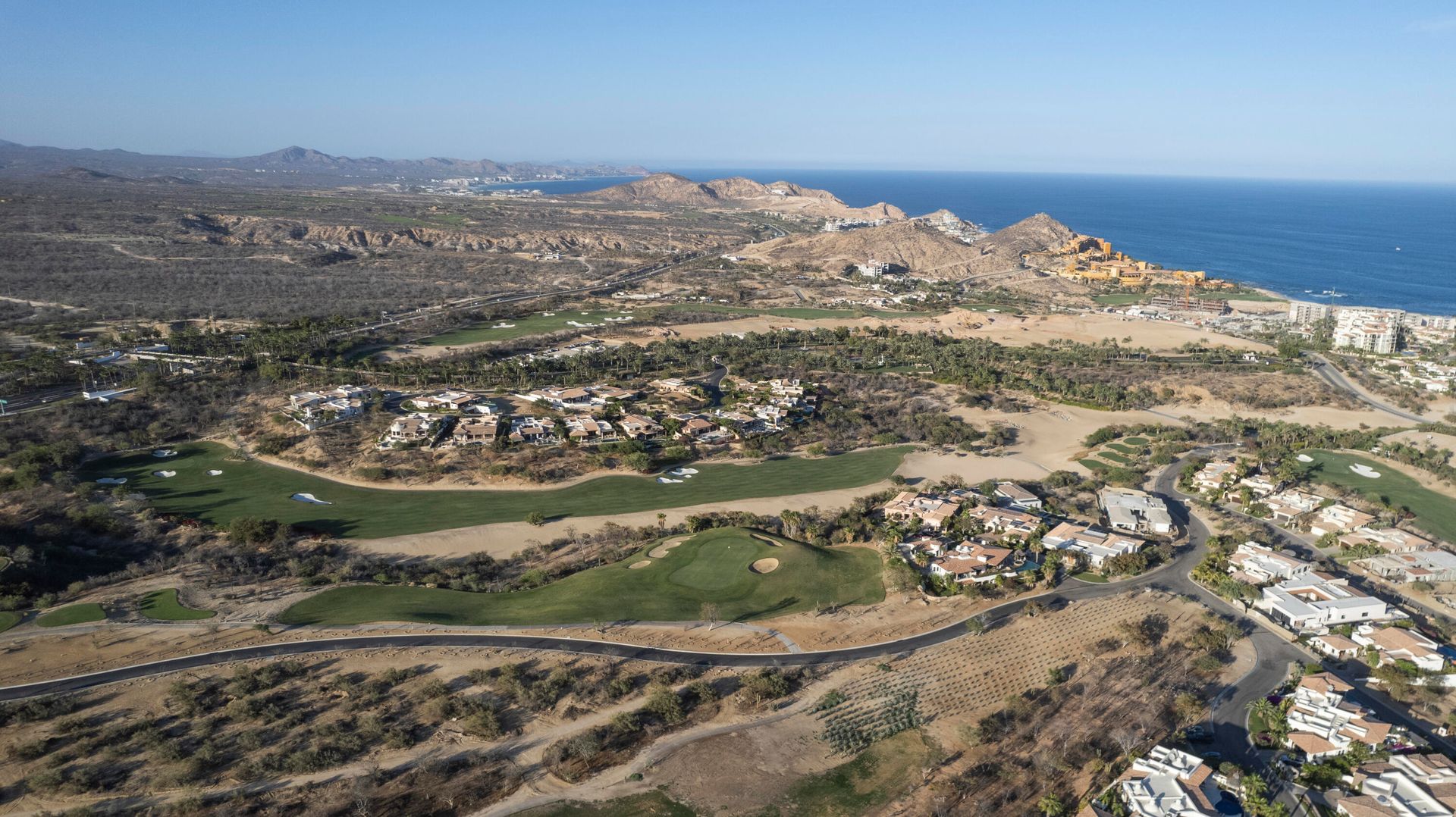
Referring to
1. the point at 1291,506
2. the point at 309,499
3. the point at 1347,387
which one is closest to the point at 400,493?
the point at 309,499

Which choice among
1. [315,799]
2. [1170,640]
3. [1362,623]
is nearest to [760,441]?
[1170,640]

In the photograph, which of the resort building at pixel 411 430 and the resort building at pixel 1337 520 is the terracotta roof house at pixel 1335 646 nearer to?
the resort building at pixel 1337 520

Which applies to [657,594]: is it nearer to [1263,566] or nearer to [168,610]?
[168,610]

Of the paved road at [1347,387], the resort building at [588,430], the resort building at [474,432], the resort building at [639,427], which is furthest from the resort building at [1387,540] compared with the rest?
the resort building at [474,432]

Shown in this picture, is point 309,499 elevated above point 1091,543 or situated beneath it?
elevated above

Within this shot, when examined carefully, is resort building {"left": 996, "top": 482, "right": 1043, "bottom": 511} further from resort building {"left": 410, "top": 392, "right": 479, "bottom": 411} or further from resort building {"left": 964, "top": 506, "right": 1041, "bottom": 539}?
resort building {"left": 410, "top": 392, "right": 479, "bottom": 411}

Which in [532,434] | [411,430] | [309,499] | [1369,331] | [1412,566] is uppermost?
[1369,331]
